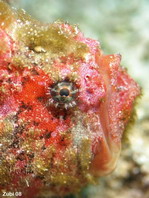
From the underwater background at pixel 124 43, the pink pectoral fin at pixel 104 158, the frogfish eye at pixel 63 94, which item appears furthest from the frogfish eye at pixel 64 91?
the underwater background at pixel 124 43

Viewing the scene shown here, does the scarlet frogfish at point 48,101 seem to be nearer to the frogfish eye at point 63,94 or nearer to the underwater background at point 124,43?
the frogfish eye at point 63,94

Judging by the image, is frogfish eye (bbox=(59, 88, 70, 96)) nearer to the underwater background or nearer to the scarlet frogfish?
the scarlet frogfish

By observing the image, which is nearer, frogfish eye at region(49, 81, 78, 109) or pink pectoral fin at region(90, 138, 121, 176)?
frogfish eye at region(49, 81, 78, 109)

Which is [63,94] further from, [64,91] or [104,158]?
[104,158]

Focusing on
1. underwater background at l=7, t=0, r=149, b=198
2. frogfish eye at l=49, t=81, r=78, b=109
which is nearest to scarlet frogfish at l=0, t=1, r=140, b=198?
frogfish eye at l=49, t=81, r=78, b=109

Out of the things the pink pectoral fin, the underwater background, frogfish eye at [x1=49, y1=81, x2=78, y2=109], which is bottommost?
the pink pectoral fin

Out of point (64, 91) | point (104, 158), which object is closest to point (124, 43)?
point (104, 158)

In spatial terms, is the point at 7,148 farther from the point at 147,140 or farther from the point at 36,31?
the point at 147,140
